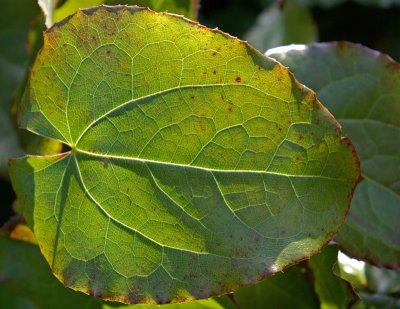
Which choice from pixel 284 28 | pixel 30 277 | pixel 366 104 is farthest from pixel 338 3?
pixel 30 277

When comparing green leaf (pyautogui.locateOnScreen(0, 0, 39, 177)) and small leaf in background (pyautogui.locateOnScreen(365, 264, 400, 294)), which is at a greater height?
green leaf (pyautogui.locateOnScreen(0, 0, 39, 177))

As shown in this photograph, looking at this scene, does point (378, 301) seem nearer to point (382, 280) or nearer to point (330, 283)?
point (382, 280)

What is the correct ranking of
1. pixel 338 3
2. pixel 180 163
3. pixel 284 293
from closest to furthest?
pixel 180 163
pixel 284 293
pixel 338 3

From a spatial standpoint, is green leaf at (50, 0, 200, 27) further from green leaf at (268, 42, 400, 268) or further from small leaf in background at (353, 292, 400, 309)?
small leaf in background at (353, 292, 400, 309)

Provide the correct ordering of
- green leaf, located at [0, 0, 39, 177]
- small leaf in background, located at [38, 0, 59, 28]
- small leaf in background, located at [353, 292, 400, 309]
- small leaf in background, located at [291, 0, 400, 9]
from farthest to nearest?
small leaf in background, located at [291, 0, 400, 9] → green leaf, located at [0, 0, 39, 177] → small leaf in background, located at [353, 292, 400, 309] → small leaf in background, located at [38, 0, 59, 28]

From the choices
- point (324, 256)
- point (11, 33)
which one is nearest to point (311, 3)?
point (11, 33)

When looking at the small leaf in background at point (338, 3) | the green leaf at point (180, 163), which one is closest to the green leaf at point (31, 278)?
the green leaf at point (180, 163)

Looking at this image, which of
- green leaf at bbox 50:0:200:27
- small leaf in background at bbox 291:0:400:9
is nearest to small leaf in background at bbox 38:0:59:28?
green leaf at bbox 50:0:200:27
